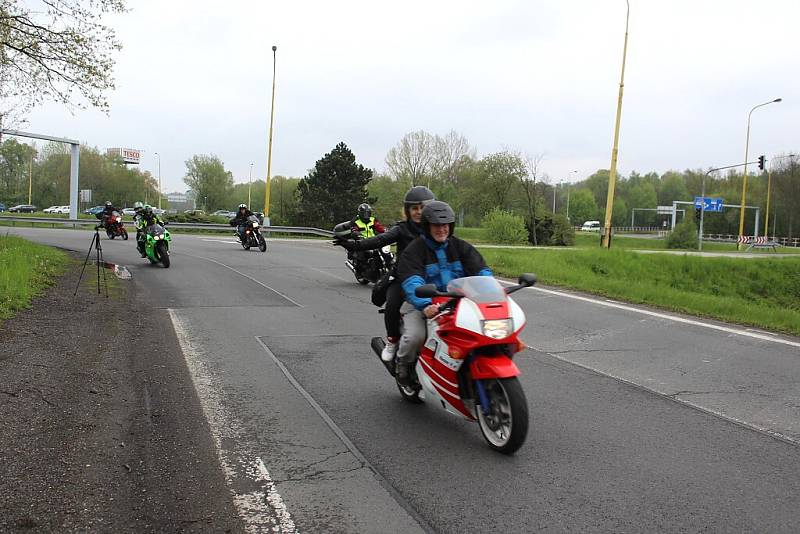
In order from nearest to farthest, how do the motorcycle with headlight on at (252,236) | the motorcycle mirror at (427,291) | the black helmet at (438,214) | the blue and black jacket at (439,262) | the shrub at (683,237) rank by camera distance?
the motorcycle mirror at (427,291) → the black helmet at (438,214) → the blue and black jacket at (439,262) → the motorcycle with headlight on at (252,236) → the shrub at (683,237)

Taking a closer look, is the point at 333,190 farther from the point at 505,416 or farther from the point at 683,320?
the point at 505,416

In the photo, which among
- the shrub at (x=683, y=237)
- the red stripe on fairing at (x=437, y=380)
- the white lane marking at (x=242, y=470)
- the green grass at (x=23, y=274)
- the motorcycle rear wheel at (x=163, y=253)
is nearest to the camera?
the white lane marking at (x=242, y=470)

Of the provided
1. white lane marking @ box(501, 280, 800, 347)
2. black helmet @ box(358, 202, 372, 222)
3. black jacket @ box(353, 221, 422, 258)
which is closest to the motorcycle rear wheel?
black helmet @ box(358, 202, 372, 222)

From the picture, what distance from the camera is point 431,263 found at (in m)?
5.28

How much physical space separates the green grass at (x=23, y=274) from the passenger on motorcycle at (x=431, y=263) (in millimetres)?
6168

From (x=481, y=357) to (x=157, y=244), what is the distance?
46.8 feet

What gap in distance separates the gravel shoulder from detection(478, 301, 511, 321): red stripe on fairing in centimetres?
192

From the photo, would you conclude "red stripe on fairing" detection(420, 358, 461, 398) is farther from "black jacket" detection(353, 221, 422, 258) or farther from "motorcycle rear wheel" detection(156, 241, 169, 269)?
"motorcycle rear wheel" detection(156, 241, 169, 269)

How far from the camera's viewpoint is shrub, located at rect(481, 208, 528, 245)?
161 ft

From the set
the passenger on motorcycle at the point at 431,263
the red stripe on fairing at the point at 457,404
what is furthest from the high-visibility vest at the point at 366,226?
the red stripe on fairing at the point at 457,404

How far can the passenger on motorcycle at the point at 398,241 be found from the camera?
5.63m

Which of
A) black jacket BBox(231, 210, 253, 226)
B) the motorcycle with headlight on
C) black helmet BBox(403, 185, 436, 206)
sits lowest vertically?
the motorcycle with headlight on

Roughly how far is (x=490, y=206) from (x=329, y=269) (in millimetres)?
54357

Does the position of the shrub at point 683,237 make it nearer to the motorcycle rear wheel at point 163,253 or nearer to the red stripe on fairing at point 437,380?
the motorcycle rear wheel at point 163,253
